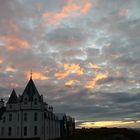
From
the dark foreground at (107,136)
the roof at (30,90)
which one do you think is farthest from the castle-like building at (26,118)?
the dark foreground at (107,136)

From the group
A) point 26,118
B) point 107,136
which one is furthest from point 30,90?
point 107,136

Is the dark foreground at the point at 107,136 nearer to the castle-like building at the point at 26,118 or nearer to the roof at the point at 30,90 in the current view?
the castle-like building at the point at 26,118

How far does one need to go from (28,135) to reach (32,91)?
10915 mm

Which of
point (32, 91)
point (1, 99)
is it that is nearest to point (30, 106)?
point (32, 91)

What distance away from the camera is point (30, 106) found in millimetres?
76625

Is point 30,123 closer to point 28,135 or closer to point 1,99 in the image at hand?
point 28,135

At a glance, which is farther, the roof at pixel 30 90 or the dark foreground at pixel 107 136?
the dark foreground at pixel 107 136

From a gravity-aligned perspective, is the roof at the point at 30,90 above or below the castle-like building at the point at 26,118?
above

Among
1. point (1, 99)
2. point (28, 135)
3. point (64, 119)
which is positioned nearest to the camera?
point (28, 135)

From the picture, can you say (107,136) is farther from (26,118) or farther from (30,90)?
(30,90)

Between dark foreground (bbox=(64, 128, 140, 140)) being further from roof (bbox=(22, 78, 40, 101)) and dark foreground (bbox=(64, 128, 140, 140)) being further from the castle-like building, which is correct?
roof (bbox=(22, 78, 40, 101))

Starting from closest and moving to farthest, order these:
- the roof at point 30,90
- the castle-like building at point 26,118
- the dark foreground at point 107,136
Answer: the castle-like building at point 26,118 < the roof at point 30,90 < the dark foreground at point 107,136

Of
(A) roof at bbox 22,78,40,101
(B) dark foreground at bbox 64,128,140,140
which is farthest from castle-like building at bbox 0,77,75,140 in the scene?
(B) dark foreground at bbox 64,128,140,140

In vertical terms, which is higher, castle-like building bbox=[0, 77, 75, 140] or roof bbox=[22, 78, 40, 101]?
roof bbox=[22, 78, 40, 101]
